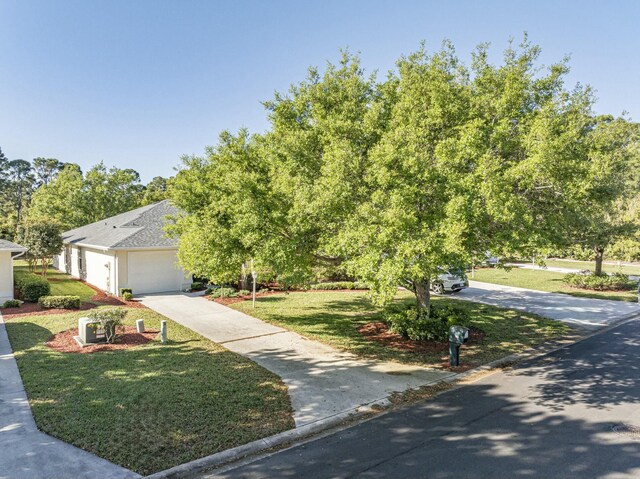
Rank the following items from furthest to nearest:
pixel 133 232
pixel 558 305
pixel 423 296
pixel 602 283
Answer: pixel 602 283 → pixel 133 232 → pixel 558 305 → pixel 423 296

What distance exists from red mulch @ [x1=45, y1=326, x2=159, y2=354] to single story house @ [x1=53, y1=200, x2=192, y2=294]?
18.9 feet

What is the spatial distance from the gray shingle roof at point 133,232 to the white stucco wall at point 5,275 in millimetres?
4024

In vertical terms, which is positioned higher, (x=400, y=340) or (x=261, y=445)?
(x=400, y=340)

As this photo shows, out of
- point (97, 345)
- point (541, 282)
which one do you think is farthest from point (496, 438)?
point (541, 282)

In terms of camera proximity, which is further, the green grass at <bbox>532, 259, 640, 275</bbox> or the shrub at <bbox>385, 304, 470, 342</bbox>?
the green grass at <bbox>532, 259, 640, 275</bbox>

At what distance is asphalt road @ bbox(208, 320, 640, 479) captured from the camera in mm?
5727

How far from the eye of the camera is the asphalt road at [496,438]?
18.8 ft

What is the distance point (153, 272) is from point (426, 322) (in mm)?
15526

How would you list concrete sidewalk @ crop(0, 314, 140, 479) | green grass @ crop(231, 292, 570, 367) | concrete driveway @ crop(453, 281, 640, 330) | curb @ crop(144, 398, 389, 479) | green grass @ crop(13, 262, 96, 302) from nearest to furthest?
concrete sidewalk @ crop(0, 314, 140, 479)
curb @ crop(144, 398, 389, 479)
green grass @ crop(231, 292, 570, 367)
concrete driveway @ crop(453, 281, 640, 330)
green grass @ crop(13, 262, 96, 302)

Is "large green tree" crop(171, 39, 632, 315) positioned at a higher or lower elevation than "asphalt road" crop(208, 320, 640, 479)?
higher

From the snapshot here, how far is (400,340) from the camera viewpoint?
41.5 ft

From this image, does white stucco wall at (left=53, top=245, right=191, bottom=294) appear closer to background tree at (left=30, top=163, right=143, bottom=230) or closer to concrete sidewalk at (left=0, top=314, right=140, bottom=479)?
concrete sidewalk at (left=0, top=314, right=140, bottom=479)

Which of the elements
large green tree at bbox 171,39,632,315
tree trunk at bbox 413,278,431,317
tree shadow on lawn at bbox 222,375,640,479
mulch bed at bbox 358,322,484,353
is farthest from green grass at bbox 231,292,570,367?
tree shadow on lawn at bbox 222,375,640,479

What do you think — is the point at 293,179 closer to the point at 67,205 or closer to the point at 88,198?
the point at 88,198
